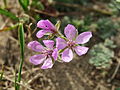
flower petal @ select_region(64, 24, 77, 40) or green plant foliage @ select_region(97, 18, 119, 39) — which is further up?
flower petal @ select_region(64, 24, 77, 40)

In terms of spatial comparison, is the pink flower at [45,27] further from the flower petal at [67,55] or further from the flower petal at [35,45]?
the flower petal at [67,55]

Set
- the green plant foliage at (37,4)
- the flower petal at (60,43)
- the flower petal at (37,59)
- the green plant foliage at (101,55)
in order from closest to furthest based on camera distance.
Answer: the flower petal at (60,43) < the flower petal at (37,59) < the green plant foliage at (101,55) < the green plant foliage at (37,4)

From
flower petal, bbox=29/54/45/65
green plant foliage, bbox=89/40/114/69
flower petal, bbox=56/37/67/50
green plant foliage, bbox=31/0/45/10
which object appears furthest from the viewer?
green plant foliage, bbox=31/0/45/10

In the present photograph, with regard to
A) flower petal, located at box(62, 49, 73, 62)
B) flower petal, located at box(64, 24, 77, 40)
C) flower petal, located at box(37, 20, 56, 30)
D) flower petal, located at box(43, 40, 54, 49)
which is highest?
flower petal, located at box(37, 20, 56, 30)

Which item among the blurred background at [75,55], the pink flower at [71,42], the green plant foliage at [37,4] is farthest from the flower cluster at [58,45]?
the green plant foliage at [37,4]

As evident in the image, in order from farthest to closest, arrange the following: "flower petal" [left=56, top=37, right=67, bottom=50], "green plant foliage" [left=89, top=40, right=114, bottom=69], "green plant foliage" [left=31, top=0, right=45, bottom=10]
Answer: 1. "green plant foliage" [left=31, top=0, right=45, bottom=10]
2. "green plant foliage" [left=89, top=40, right=114, bottom=69]
3. "flower petal" [left=56, top=37, right=67, bottom=50]

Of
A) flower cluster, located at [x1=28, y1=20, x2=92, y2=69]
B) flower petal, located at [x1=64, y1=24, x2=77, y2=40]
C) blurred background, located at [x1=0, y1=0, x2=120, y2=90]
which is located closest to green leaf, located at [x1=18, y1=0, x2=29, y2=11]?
blurred background, located at [x1=0, y1=0, x2=120, y2=90]

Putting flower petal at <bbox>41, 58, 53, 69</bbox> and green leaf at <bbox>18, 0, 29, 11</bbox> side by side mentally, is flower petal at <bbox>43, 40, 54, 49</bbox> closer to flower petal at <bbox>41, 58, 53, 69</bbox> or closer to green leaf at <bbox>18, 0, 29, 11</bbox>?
flower petal at <bbox>41, 58, 53, 69</bbox>
